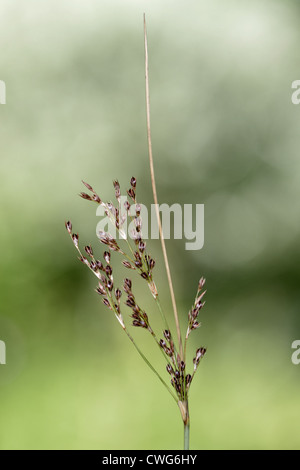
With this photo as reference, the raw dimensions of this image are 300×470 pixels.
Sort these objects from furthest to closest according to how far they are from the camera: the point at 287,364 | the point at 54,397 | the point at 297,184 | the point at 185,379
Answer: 1. the point at 297,184
2. the point at 287,364
3. the point at 54,397
4. the point at 185,379

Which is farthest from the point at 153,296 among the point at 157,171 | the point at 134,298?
the point at 157,171

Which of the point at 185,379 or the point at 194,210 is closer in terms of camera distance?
the point at 185,379

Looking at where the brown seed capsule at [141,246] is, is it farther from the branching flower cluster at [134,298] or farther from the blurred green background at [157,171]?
the blurred green background at [157,171]

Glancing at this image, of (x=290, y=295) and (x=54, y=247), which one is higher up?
(x=54, y=247)

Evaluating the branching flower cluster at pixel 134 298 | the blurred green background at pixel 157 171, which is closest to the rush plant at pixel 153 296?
the branching flower cluster at pixel 134 298

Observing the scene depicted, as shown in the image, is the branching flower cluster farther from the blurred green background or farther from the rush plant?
the blurred green background

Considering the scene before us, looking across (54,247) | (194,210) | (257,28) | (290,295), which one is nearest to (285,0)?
(257,28)

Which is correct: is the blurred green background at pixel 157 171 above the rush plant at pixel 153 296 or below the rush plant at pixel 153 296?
above

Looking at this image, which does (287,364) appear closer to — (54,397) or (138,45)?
(54,397)

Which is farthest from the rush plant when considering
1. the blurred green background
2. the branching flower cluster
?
the blurred green background

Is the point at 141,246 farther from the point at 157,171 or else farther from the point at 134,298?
the point at 157,171
